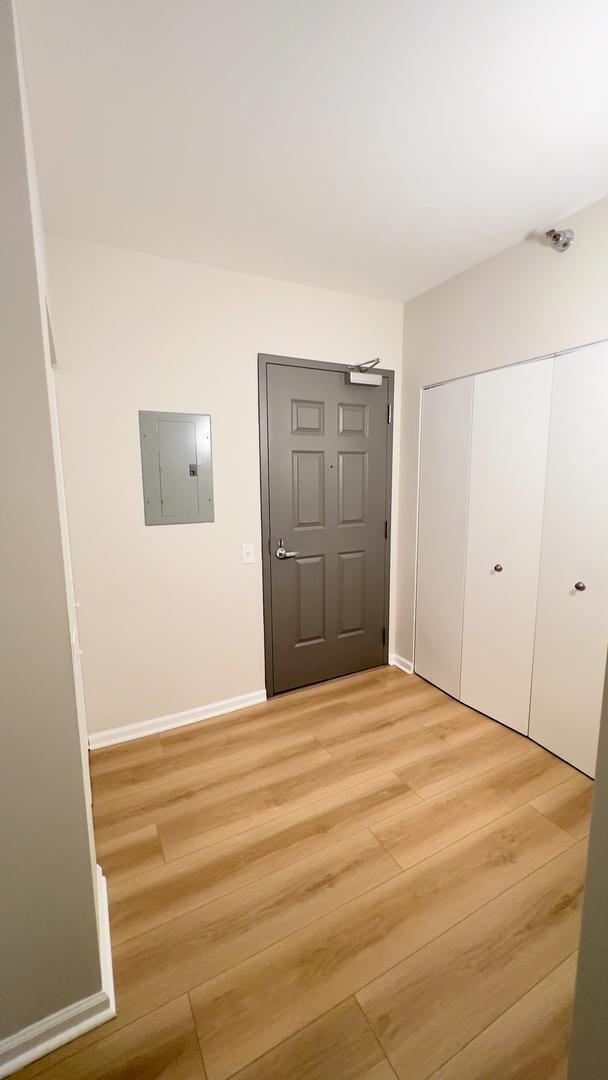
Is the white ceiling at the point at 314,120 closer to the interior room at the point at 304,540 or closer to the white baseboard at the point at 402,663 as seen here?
the interior room at the point at 304,540

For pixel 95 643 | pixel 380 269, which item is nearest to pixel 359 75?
pixel 380 269

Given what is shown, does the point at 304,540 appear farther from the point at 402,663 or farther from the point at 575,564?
the point at 575,564

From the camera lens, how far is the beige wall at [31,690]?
81 centimetres

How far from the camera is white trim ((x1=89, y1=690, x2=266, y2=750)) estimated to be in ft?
7.45

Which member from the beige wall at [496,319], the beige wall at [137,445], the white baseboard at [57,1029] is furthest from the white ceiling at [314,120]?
the white baseboard at [57,1029]

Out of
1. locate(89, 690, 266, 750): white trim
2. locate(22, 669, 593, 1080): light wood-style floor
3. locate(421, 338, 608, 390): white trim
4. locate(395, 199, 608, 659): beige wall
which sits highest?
locate(395, 199, 608, 659): beige wall

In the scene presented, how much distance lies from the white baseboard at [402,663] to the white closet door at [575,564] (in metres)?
0.99

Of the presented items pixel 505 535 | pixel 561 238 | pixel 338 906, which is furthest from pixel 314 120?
pixel 338 906

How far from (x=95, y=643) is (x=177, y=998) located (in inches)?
58.6

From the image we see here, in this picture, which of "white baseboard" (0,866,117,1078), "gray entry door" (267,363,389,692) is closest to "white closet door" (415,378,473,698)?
"gray entry door" (267,363,389,692)

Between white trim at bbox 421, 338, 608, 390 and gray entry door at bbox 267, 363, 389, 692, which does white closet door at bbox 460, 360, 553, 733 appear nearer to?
white trim at bbox 421, 338, 608, 390

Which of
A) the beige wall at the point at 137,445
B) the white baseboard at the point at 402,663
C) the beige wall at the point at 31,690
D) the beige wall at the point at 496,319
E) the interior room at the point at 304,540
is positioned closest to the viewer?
the beige wall at the point at 31,690

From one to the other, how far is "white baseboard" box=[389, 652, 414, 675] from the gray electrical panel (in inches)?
71.7

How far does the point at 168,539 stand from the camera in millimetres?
2309
